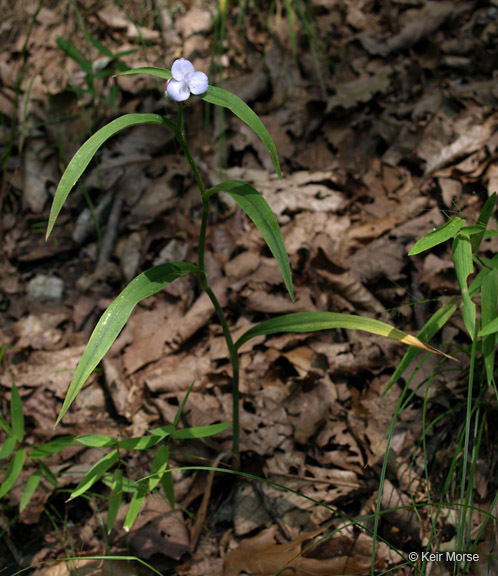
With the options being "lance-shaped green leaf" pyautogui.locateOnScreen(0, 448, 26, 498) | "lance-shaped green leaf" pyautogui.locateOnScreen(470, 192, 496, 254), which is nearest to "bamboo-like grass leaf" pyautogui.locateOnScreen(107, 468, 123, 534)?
"lance-shaped green leaf" pyautogui.locateOnScreen(0, 448, 26, 498)

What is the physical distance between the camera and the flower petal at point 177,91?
106 centimetres

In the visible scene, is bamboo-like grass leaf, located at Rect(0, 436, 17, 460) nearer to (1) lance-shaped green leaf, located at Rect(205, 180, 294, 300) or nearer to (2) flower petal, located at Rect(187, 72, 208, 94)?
(1) lance-shaped green leaf, located at Rect(205, 180, 294, 300)

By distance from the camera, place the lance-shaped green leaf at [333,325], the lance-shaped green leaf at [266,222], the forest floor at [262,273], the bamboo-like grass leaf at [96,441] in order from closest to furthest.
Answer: the lance-shaped green leaf at [266,222] → the lance-shaped green leaf at [333,325] → the bamboo-like grass leaf at [96,441] → the forest floor at [262,273]

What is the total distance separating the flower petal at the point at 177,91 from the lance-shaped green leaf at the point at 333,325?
628 millimetres

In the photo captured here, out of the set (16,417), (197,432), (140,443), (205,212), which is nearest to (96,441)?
(140,443)

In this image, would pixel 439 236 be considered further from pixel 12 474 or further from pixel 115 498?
pixel 12 474

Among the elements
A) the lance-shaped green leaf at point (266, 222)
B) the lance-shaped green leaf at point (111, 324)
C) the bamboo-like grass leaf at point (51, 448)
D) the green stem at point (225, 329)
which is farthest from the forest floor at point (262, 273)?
the lance-shaped green leaf at point (111, 324)

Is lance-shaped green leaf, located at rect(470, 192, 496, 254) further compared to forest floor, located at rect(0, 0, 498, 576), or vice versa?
forest floor, located at rect(0, 0, 498, 576)

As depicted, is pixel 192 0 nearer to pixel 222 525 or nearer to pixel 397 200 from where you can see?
pixel 397 200

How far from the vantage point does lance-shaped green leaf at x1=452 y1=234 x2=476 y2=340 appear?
1132 mm

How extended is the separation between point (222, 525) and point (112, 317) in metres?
0.98

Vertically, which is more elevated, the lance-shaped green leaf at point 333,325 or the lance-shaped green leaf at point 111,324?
the lance-shaped green leaf at point 111,324

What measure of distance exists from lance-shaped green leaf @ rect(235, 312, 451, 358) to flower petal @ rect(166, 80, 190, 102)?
0.63 meters

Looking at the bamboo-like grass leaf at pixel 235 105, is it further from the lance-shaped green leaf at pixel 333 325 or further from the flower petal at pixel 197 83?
the lance-shaped green leaf at pixel 333 325
